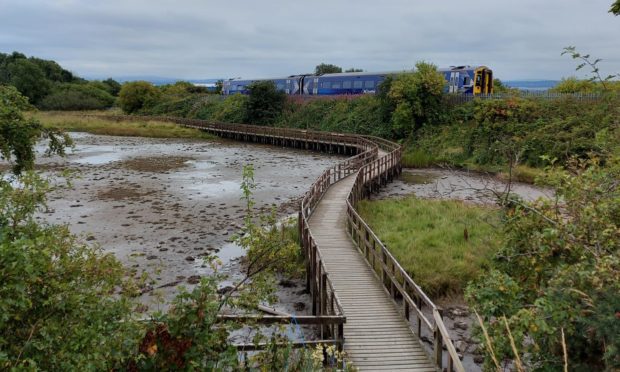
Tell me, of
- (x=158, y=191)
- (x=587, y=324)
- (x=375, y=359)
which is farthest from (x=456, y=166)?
(x=587, y=324)

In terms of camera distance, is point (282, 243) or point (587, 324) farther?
point (282, 243)

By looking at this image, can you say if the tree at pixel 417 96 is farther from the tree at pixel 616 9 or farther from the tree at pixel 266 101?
the tree at pixel 616 9

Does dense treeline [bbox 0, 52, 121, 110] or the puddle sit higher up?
dense treeline [bbox 0, 52, 121, 110]

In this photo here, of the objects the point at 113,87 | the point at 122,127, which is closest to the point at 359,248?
the point at 122,127

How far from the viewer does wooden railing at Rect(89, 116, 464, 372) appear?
30.3ft

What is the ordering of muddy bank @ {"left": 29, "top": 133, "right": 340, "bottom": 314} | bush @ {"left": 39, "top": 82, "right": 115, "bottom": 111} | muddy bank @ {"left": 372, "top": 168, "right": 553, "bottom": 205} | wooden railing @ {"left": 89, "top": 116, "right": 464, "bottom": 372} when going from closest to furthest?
wooden railing @ {"left": 89, "top": 116, "right": 464, "bottom": 372}
muddy bank @ {"left": 29, "top": 133, "right": 340, "bottom": 314}
muddy bank @ {"left": 372, "top": 168, "right": 553, "bottom": 205}
bush @ {"left": 39, "top": 82, "right": 115, "bottom": 111}

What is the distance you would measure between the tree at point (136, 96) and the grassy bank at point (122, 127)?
41.0ft

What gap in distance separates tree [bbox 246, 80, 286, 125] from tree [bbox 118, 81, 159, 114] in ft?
107

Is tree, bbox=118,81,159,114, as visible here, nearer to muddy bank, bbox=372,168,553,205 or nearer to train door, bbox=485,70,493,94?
train door, bbox=485,70,493,94

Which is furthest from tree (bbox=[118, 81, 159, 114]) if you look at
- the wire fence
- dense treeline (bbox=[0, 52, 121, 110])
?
the wire fence

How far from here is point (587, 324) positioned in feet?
17.1

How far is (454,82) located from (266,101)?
23.9m

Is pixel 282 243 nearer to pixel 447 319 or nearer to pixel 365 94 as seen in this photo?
pixel 447 319

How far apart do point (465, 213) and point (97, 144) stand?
43958 millimetres
